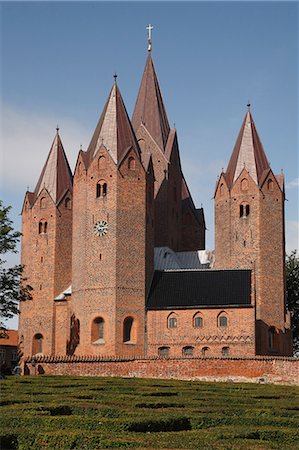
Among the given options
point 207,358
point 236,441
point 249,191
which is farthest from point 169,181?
point 236,441

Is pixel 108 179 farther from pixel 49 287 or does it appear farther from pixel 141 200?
pixel 49 287

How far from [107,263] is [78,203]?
6253 mm

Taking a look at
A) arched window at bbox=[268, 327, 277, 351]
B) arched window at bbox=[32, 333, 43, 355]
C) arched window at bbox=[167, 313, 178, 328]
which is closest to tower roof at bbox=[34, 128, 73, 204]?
arched window at bbox=[32, 333, 43, 355]

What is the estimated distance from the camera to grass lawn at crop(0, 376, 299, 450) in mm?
14688

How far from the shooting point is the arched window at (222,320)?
54.2 m

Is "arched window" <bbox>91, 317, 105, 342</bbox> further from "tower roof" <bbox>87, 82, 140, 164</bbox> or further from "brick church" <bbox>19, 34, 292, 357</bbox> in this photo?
"tower roof" <bbox>87, 82, 140, 164</bbox>

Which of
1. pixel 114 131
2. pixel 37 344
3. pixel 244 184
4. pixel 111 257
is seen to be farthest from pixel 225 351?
pixel 114 131

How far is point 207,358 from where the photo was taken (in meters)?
42.2

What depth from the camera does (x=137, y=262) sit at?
5569 centimetres

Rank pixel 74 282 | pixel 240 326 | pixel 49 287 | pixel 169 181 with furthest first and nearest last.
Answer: pixel 169 181
pixel 49 287
pixel 74 282
pixel 240 326

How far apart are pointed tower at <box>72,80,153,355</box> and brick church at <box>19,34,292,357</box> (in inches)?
3.1

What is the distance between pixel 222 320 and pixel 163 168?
→ 19178 mm

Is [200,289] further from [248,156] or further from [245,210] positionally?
[248,156]

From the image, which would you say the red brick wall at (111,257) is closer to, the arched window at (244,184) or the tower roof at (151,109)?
the arched window at (244,184)
